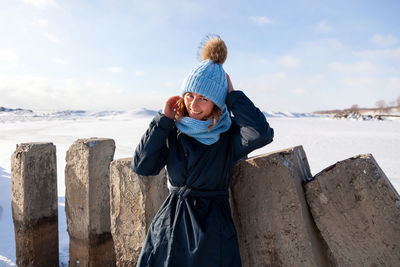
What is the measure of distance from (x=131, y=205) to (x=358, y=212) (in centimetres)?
137

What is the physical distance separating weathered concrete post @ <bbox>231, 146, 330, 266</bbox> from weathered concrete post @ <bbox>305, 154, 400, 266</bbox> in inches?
4.1

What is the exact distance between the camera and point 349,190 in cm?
160

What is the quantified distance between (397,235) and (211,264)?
916 millimetres

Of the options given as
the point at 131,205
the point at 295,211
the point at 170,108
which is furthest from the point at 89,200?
the point at 295,211

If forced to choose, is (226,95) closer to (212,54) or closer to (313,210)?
(212,54)

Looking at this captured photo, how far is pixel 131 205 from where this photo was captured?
2086 millimetres

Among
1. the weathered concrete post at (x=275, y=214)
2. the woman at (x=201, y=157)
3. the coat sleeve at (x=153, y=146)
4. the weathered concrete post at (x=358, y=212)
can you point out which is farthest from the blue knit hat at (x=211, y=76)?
the weathered concrete post at (x=358, y=212)

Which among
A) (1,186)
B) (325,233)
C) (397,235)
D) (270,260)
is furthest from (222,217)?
(1,186)

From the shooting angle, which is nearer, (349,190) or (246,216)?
(349,190)

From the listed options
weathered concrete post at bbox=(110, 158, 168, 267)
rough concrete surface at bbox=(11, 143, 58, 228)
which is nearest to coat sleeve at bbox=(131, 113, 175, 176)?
weathered concrete post at bbox=(110, 158, 168, 267)

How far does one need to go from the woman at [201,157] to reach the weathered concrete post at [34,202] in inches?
67.5

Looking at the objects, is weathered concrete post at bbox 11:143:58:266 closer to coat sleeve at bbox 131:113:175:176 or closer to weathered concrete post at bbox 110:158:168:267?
weathered concrete post at bbox 110:158:168:267

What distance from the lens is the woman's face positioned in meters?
1.67

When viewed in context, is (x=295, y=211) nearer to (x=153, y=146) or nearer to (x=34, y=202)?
(x=153, y=146)
